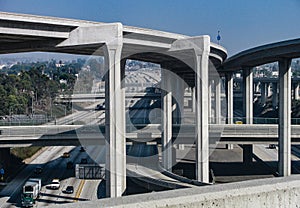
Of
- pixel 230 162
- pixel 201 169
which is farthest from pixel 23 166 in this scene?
pixel 201 169

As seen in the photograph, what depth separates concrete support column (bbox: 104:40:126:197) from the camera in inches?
875

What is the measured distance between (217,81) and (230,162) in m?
26.3

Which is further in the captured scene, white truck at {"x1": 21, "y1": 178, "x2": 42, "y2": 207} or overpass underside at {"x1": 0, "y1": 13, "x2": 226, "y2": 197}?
white truck at {"x1": 21, "y1": 178, "x2": 42, "y2": 207}

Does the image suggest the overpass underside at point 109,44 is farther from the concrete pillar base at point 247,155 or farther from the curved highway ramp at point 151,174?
the concrete pillar base at point 247,155

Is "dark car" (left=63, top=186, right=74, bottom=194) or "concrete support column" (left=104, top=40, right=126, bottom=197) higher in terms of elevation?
"concrete support column" (left=104, top=40, right=126, bottom=197)

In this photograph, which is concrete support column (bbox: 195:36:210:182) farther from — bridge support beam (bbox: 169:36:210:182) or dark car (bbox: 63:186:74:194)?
dark car (bbox: 63:186:74:194)

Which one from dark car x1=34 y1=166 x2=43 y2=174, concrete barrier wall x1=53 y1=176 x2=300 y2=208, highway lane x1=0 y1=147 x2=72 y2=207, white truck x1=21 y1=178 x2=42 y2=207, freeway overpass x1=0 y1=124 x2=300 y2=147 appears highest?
concrete barrier wall x1=53 y1=176 x2=300 y2=208

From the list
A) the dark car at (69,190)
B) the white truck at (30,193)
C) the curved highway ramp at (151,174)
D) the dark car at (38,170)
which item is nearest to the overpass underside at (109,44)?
the curved highway ramp at (151,174)

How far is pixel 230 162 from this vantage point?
4706 centimetres

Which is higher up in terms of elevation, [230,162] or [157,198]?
[157,198]

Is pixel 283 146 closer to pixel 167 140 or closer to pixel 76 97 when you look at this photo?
pixel 167 140

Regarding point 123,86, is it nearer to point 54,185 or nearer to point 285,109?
point 54,185

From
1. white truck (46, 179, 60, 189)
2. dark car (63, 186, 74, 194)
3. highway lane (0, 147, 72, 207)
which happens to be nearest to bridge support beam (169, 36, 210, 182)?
dark car (63, 186, 74, 194)

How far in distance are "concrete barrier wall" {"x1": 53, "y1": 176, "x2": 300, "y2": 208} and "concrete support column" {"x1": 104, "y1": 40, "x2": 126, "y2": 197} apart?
55.3 feet
